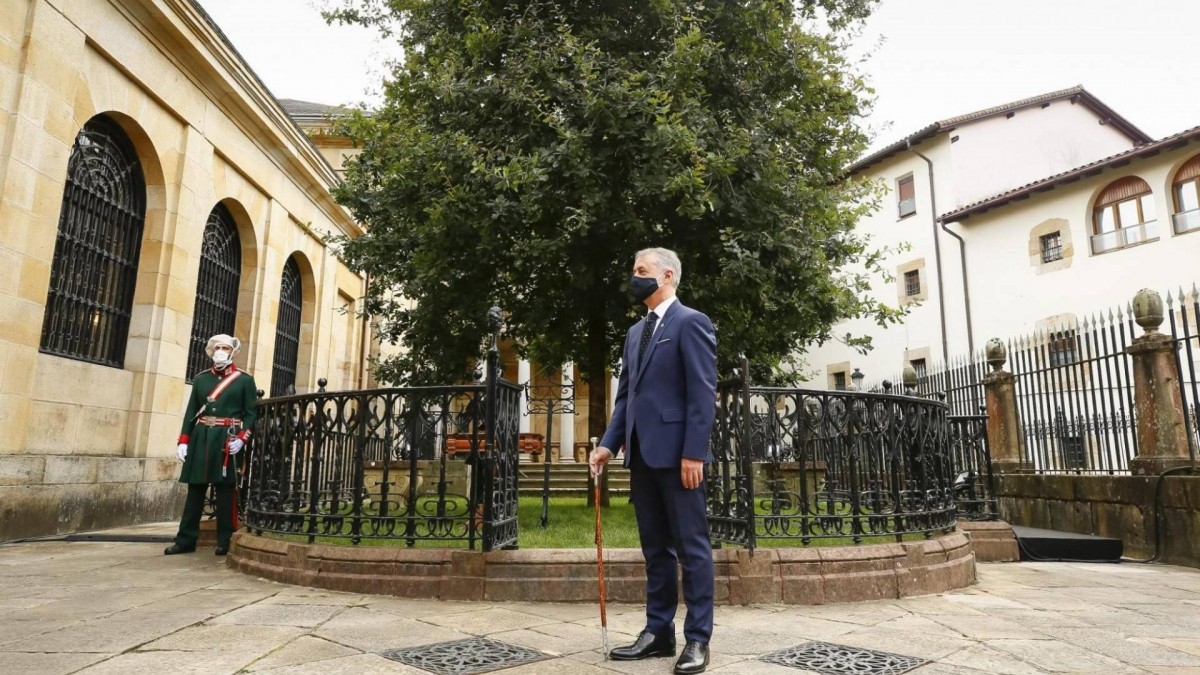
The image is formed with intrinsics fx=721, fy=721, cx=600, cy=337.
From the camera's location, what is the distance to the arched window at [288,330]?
51.3ft

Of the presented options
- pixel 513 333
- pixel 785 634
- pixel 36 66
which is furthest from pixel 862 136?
pixel 36 66

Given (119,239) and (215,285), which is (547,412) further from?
(215,285)

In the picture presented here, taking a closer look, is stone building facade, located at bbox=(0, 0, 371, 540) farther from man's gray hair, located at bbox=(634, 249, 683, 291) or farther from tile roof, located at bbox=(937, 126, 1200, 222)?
tile roof, located at bbox=(937, 126, 1200, 222)

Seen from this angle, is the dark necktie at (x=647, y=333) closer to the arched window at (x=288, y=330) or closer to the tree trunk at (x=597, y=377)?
the tree trunk at (x=597, y=377)

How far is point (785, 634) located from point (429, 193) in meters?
6.28

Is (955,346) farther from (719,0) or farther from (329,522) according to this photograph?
(329,522)

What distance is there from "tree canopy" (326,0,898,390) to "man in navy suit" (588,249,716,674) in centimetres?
354

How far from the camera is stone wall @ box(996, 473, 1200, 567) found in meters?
7.30

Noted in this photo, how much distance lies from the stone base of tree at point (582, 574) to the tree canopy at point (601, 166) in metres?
3.49

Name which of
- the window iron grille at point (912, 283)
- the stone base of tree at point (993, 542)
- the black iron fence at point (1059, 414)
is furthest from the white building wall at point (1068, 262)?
the stone base of tree at point (993, 542)

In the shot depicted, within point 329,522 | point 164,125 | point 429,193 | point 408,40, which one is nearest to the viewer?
point 329,522

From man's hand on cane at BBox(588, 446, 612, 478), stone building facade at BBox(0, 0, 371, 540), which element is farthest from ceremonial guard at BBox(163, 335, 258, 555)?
man's hand on cane at BBox(588, 446, 612, 478)

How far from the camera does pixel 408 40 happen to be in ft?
32.0

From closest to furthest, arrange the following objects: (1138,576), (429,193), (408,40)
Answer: (1138,576)
(429,193)
(408,40)
